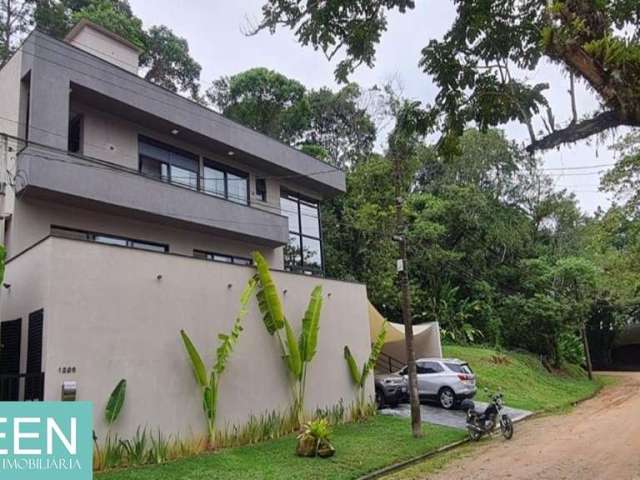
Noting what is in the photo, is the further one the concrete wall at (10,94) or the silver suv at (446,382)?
the silver suv at (446,382)

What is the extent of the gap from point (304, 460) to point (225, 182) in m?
10.5

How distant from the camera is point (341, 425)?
15.1 metres

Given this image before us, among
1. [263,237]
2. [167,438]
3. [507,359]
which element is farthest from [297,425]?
[507,359]

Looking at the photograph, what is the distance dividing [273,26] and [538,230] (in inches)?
1352

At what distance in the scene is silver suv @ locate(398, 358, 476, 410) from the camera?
18594mm

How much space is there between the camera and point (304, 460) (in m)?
11.0

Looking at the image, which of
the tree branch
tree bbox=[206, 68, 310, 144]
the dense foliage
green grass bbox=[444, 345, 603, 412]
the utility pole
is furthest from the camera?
tree bbox=[206, 68, 310, 144]

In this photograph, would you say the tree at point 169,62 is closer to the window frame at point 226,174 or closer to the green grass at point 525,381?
the window frame at point 226,174

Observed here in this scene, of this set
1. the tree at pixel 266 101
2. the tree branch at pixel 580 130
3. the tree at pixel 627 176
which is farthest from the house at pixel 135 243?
the tree at pixel 266 101

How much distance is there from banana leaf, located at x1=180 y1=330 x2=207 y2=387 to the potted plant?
2.44 meters

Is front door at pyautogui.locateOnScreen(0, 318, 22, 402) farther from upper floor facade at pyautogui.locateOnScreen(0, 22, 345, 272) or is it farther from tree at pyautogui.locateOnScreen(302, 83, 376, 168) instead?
tree at pyautogui.locateOnScreen(302, 83, 376, 168)

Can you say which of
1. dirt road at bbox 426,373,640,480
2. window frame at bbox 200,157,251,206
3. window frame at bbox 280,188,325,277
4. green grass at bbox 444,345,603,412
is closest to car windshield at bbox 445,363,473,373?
Answer: green grass at bbox 444,345,603,412

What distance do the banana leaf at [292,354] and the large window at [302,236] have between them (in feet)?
20.8

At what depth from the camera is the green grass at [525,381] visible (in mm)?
21812
